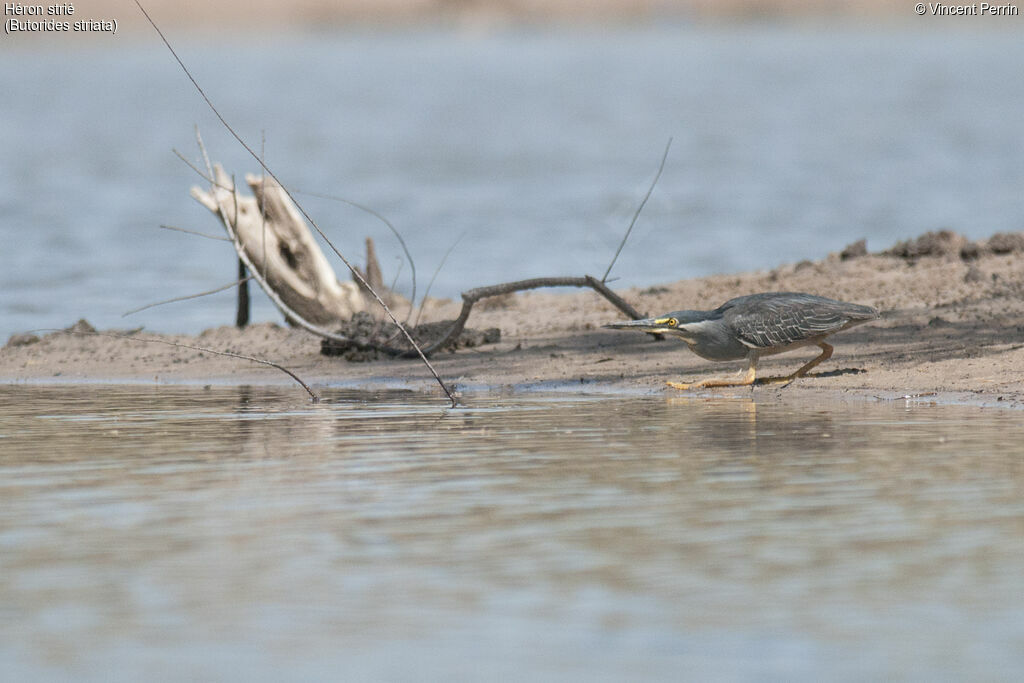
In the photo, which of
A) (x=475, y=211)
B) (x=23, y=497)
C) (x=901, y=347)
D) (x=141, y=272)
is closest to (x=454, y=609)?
(x=23, y=497)

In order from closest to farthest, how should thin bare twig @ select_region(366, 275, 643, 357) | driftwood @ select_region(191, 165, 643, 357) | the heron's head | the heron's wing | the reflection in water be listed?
the reflection in water, the heron's wing, the heron's head, thin bare twig @ select_region(366, 275, 643, 357), driftwood @ select_region(191, 165, 643, 357)

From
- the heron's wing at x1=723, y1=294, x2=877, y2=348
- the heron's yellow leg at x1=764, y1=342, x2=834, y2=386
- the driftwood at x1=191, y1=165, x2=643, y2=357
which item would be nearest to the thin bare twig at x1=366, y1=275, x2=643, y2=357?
the driftwood at x1=191, y1=165, x2=643, y2=357

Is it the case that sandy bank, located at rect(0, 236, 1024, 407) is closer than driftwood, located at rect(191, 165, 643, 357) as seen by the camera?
Yes

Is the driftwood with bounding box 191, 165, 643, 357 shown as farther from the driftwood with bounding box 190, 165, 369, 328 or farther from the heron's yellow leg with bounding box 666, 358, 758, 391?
the heron's yellow leg with bounding box 666, 358, 758, 391

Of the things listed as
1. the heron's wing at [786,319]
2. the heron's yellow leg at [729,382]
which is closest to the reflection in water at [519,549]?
the heron's wing at [786,319]

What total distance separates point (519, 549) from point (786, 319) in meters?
5.17

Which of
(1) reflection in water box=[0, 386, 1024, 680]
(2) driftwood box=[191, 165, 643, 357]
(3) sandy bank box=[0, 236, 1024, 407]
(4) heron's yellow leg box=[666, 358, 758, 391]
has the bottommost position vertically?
(1) reflection in water box=[0, 386, 1024, 680]

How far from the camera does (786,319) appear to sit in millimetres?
10594

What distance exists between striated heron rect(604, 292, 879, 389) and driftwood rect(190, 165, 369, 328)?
14.4 ft

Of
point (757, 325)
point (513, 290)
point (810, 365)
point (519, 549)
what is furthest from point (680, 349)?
point (519, 549)

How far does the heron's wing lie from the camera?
10.6 m

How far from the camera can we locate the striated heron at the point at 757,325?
417 inches

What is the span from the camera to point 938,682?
4211 mm

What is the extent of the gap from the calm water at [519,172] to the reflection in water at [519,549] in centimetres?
904
